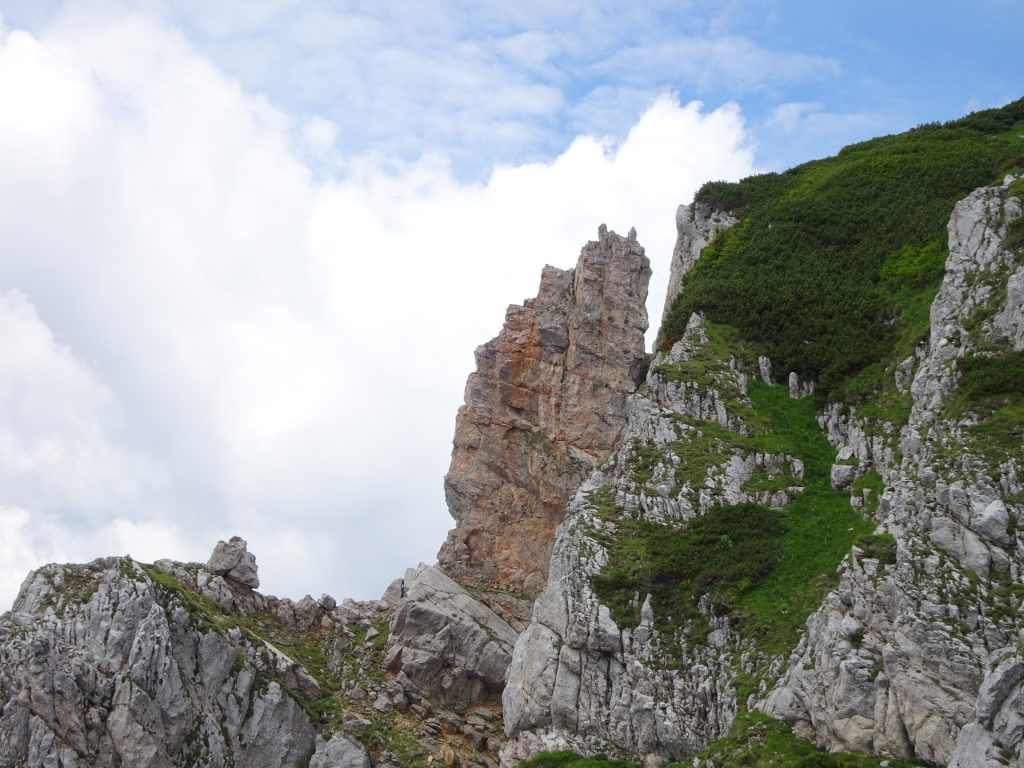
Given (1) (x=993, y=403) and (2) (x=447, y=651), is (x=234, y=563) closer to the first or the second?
(2) (x=447, y=651)

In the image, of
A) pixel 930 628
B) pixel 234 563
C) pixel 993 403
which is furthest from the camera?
pixel 234 563

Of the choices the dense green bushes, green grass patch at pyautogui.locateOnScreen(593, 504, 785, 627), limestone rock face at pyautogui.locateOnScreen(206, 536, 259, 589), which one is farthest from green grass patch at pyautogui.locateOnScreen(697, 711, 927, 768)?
limestone rock face at pyautogui.locateOnScreen(206, 536, 259, 589)

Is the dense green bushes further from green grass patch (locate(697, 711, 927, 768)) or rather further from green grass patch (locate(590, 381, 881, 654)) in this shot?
green grass patch (locate(697, 711, 927, 768))

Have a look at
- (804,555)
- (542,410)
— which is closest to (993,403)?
(804,555)

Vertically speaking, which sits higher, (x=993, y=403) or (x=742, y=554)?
(x=993, y=403)

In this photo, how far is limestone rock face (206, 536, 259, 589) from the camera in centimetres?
7031

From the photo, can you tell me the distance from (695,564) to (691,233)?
3726 cm

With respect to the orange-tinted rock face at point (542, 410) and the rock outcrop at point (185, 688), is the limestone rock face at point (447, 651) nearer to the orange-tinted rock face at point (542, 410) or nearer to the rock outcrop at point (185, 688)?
the rock outcrop at point (185, 688)

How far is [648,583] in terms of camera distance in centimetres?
5256

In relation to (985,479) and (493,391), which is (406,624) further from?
(985,479)

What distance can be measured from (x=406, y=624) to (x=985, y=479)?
36596 mm

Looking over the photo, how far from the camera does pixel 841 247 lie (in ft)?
240

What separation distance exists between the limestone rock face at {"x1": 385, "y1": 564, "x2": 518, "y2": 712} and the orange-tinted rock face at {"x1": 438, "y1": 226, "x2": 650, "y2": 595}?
7492 mm

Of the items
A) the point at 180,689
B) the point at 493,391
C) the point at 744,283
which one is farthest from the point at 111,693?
the point at 744,283
